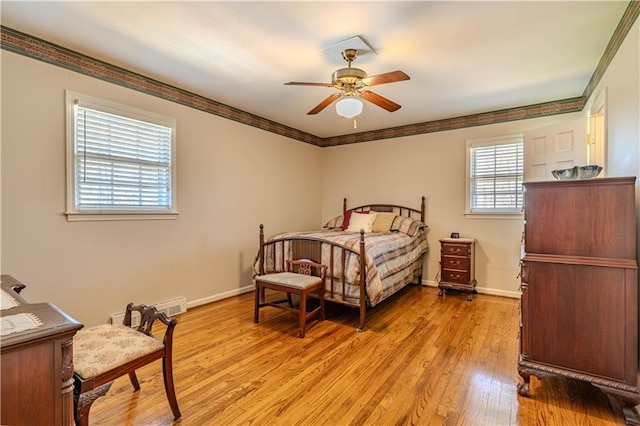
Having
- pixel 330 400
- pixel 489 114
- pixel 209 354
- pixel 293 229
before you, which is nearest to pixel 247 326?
pixel 209 354

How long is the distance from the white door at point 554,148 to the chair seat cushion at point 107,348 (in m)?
3.95

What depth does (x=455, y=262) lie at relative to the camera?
13.9 ft

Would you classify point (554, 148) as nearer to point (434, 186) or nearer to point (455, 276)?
point (434, 186)

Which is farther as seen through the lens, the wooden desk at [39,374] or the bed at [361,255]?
the bed at [361,255]

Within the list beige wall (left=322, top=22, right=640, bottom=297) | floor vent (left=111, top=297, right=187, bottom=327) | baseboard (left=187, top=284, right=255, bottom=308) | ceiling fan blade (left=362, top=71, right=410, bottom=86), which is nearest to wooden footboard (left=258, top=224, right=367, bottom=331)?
baseboard (left=187, top=284, right=255, bottom=308)

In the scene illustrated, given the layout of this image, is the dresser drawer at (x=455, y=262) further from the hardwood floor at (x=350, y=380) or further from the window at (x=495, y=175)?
the hardwood floor at (x=350, y=380)

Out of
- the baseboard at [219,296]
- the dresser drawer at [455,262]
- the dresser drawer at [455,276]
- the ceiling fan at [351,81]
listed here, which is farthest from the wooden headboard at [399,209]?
the ceiling fan at [351,81]

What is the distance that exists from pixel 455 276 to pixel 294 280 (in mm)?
2415

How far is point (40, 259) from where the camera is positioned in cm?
258

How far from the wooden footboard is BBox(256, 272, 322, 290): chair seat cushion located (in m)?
0.24

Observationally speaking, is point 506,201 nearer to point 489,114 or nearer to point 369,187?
point 489,114

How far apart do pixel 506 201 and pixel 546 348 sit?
2.74 metres

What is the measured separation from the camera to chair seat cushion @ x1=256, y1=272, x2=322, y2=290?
2.95 meters

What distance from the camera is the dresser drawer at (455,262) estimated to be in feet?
13.6
